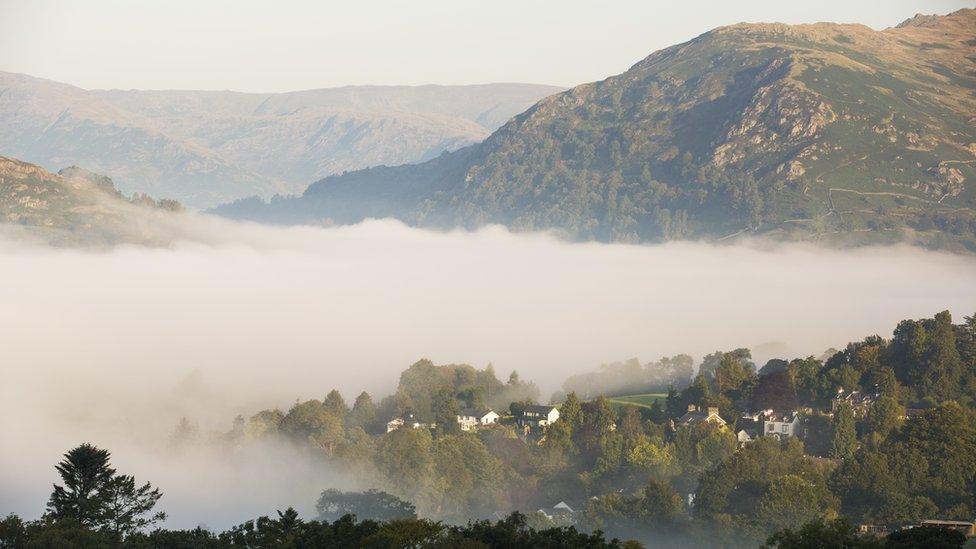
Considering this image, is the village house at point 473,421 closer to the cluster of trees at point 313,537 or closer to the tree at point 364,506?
the tree at point 364,506

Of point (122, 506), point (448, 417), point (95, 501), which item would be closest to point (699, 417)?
point (448, 417)

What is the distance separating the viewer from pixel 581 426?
179 m

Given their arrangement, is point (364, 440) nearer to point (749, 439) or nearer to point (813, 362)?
point (749, 439)

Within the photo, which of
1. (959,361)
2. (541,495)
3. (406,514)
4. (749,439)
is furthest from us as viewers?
(959,361)

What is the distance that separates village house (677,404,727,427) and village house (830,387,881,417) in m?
12.0

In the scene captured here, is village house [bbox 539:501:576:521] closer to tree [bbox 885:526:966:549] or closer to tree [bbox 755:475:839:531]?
tree [bbox 755:475:839:531]

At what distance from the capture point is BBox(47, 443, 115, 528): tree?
11131cm

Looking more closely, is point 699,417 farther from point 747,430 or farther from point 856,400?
point 856,400

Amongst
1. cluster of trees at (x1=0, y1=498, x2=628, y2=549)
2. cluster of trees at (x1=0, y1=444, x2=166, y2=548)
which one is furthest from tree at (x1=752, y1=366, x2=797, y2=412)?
cluster of trees at (x1=0, y1=444, x2=166, y2=548)

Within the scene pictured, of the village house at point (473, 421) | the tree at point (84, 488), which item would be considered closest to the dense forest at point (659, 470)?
the tree at point (84, 488)

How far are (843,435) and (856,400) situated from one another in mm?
18327

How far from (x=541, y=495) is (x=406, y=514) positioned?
1615cm

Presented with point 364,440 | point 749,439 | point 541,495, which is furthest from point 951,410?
point 364,440

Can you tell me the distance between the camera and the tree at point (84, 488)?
111 meters
